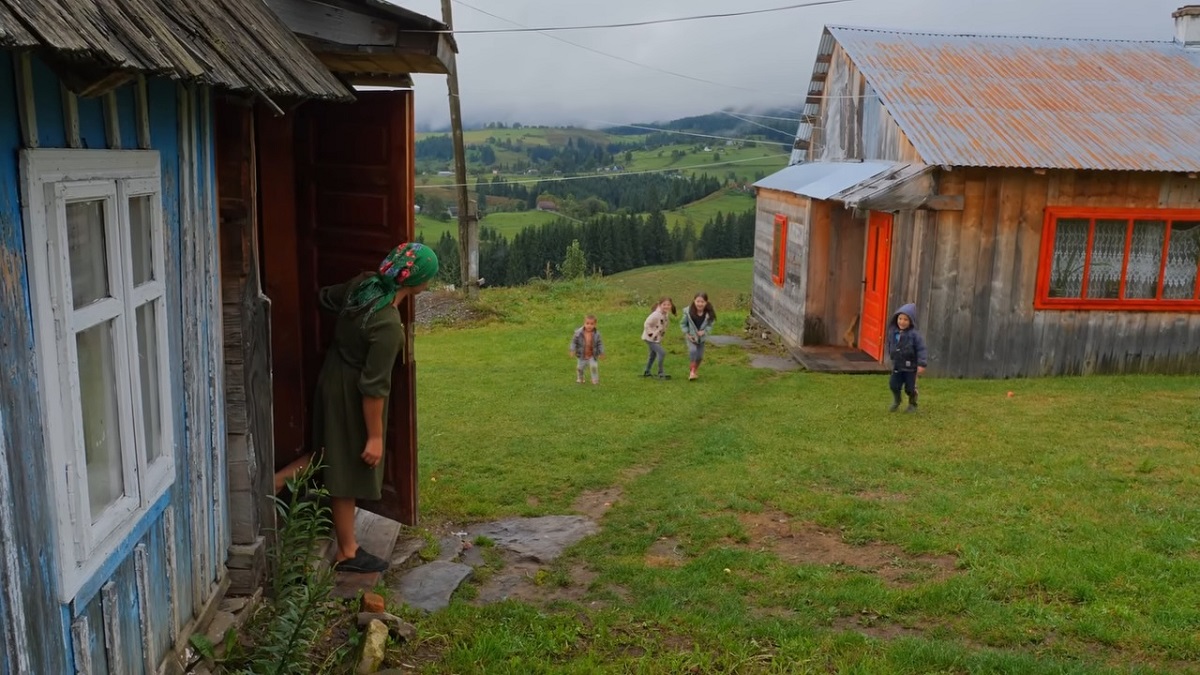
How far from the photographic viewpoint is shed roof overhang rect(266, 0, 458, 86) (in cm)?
522

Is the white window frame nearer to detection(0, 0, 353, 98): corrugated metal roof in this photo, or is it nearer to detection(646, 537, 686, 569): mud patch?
detection(0, 0, 353, 98): corrugated metal roof

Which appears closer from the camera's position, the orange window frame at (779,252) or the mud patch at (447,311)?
the orange window frame at (779,252)

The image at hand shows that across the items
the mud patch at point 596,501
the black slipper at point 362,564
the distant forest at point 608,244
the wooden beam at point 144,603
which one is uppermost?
the wooden beam at point 144,603

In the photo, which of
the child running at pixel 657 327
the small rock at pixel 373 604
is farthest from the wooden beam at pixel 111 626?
the child running at pixel 657 327

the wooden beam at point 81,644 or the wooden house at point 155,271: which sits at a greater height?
the wooden house at point 155,271

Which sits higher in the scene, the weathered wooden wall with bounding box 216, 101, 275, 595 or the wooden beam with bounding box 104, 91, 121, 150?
the wooden beam with bounding box 104, 91, 121, 150

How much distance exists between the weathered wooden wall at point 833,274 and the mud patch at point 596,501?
26.4 ft

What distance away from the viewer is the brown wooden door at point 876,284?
1361cm

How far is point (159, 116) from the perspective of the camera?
3609 mm

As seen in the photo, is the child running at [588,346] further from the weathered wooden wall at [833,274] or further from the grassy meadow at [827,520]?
the weathered wooden wall at [833,274]

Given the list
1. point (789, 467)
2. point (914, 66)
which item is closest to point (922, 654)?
point (789, 467)

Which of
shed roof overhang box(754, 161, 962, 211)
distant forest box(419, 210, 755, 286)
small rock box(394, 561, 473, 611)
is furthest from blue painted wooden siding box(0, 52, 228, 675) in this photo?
distant forest box(419, 210, 755, 286)

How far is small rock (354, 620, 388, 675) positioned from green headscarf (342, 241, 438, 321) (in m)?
1.69

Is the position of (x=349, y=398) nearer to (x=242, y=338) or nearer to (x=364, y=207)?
(x=242, y=338)
